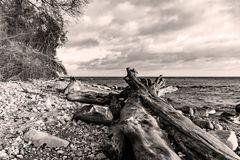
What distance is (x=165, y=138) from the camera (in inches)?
235

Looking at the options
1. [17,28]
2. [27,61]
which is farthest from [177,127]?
[17,28]

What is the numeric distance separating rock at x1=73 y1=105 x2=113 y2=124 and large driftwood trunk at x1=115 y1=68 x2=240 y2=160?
47 centimetres

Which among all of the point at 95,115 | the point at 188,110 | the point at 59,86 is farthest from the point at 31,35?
the point at 95,115

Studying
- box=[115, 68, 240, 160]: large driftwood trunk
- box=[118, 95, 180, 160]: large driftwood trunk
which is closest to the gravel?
box=[118, 95, 180, 160]: large driftwood trunk

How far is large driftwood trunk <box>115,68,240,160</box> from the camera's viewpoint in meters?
5.28

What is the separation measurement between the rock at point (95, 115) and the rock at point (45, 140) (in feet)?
4.34

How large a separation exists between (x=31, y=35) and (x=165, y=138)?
15669 mm

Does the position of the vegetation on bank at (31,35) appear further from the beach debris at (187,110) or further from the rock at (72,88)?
the beach debris at (187,110)

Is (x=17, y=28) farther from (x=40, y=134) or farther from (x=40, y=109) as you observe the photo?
(x=40, y=134)

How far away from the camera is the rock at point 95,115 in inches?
312

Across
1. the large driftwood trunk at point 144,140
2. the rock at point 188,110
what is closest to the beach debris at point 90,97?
the large driftwood trunk at point 144,140

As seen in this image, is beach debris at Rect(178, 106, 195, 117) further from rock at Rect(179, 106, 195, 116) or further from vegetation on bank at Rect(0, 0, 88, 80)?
vegetation on bank at Rect(0, 0, 88, 80)

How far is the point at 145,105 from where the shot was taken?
27.8 ft

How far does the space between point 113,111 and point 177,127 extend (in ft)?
8.57
